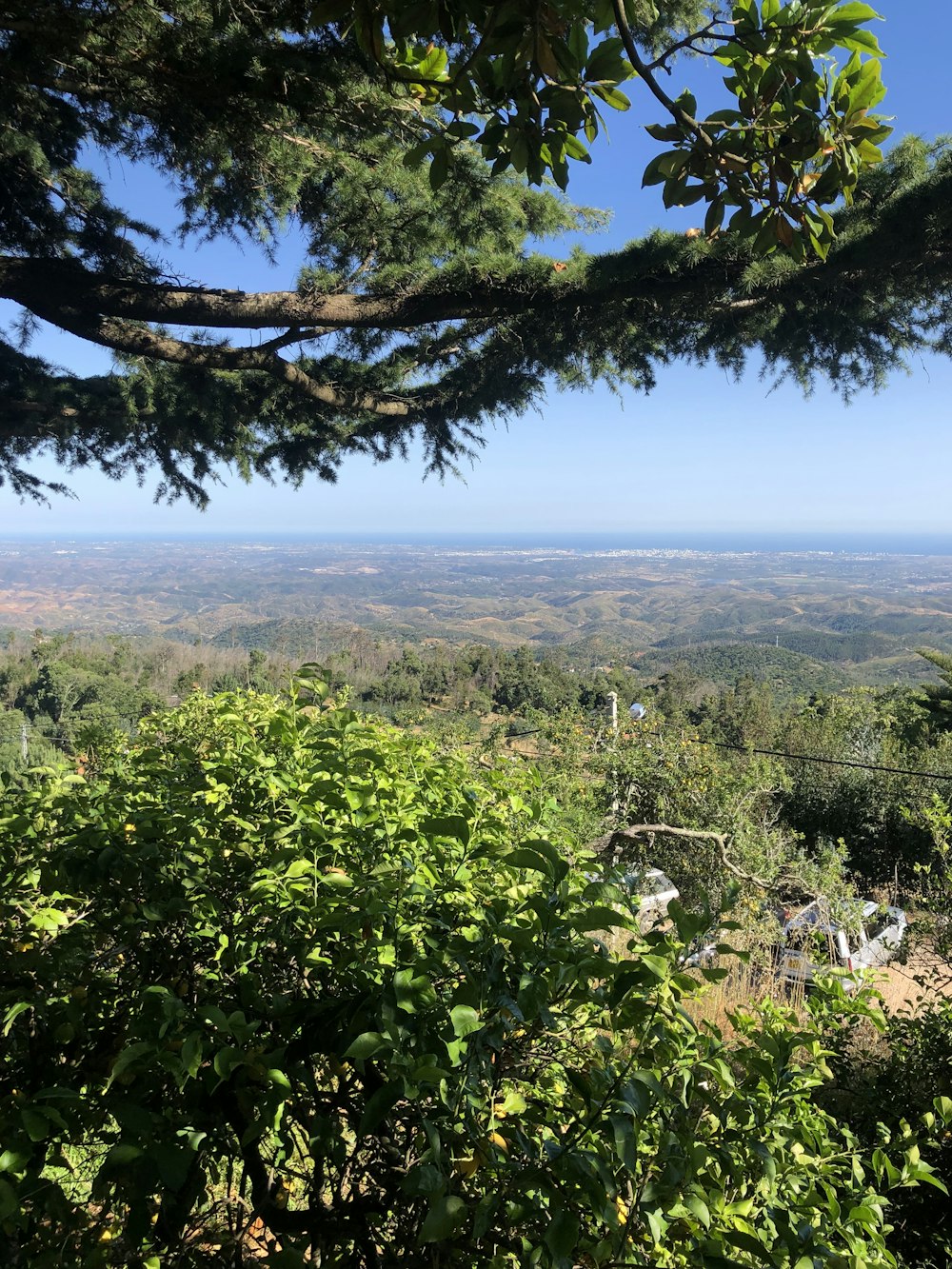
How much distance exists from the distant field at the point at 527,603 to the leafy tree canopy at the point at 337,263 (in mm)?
26832

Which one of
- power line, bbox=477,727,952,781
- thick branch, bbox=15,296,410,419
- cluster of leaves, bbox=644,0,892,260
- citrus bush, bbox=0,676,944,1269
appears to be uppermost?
thick branch, bbox=15,296,410,419

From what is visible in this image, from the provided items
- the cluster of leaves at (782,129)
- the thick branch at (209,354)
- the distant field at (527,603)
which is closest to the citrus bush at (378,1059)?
the cluster of leaves at (782,129)

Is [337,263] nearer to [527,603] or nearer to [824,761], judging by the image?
[824,761]

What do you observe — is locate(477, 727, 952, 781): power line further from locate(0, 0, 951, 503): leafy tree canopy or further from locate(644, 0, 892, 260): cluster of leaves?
locate(644, 0, 892, 260): cluster of leaves

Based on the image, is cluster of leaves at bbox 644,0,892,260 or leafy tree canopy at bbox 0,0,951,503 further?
leafy tree canopy at bbox 0,0,951,503

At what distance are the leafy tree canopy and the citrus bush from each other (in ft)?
4.19

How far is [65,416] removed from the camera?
3656mm

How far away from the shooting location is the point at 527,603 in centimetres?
8019

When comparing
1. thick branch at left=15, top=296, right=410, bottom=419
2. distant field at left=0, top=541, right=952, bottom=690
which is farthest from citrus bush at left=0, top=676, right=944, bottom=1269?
distant field at left=0, top=541, right=952, bottom=690

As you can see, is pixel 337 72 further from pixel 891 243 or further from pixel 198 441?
pixel 198 441

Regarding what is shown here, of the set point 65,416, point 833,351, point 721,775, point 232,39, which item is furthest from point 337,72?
point 721,775

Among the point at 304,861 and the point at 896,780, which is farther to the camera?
the point at 896,780

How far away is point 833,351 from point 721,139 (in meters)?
2.12

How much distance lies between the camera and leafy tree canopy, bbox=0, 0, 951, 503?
7.34 feet
